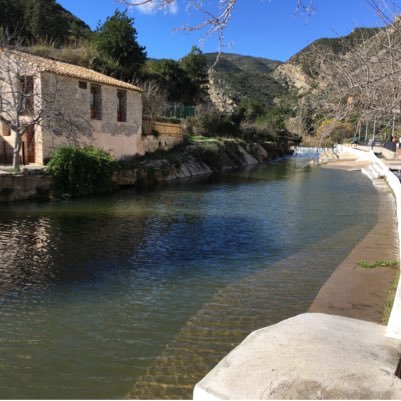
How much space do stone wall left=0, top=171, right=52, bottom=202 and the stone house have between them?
2.46 metres

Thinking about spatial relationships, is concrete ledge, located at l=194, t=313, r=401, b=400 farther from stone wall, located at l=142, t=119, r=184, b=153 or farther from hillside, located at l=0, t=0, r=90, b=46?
hillside, located at l=0, t=0, r=90, b=46

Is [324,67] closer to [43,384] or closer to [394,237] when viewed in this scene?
[43,384]

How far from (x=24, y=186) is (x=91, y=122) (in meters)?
7.41

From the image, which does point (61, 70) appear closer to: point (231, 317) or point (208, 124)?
point (231, 317)

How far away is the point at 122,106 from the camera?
29.8m

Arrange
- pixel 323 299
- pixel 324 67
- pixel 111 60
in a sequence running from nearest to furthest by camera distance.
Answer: pixel 324 67 < pixel 323 299 < pixel 111 60

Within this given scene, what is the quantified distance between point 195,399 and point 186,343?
8.30 ft

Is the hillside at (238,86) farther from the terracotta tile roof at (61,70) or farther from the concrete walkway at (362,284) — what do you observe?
the concrete walkway at (362,284)

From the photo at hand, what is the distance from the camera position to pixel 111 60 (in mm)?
40969

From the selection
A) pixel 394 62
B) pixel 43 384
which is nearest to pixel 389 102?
pixel 394 62

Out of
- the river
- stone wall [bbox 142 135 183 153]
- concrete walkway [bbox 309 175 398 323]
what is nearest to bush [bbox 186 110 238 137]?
stone wall [bbox 142 135 183 153]

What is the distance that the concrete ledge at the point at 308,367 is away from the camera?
13.3 feet

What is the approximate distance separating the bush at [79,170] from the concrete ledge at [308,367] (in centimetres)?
1827

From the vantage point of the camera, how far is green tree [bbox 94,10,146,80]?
42125 millimetres
